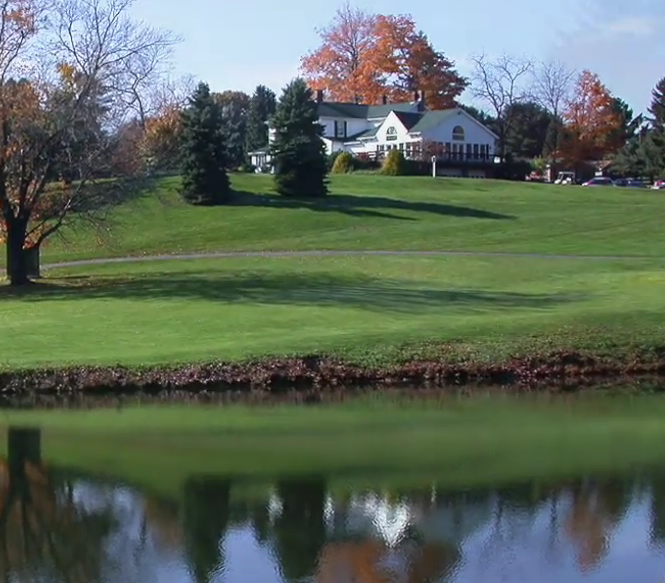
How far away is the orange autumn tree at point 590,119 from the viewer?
107 meters

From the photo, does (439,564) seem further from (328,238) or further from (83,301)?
(328,238)

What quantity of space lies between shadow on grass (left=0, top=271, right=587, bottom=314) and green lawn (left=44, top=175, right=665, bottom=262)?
4360mm

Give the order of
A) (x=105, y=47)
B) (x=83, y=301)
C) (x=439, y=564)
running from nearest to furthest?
(x=439, y=564) → (x=83, y=301) → (x=105, y=47)

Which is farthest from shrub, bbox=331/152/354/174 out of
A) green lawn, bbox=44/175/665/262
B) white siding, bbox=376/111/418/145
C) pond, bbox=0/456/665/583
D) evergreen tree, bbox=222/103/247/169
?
pond, bbox=0/456/665/583

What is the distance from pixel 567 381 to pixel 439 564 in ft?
43.7

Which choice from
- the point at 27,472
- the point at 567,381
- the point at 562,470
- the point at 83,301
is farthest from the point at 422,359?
the point at 83,301

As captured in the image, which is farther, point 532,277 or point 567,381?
point 532,277

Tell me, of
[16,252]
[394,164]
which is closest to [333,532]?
[16,252]

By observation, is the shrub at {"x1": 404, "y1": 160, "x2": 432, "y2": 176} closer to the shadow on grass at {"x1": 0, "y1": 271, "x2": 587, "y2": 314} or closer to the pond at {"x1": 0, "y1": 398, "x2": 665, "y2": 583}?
the shadow on grass at {"x1": 0, "y1": 271, "x2": 587, "y2": 314}

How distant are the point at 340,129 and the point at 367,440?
89647 millimetres

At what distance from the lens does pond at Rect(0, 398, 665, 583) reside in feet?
38.8

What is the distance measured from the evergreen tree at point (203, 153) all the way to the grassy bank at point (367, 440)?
1609 inches

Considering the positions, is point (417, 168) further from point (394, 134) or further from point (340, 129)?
point (340, 129)

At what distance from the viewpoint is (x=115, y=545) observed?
1270 cm
